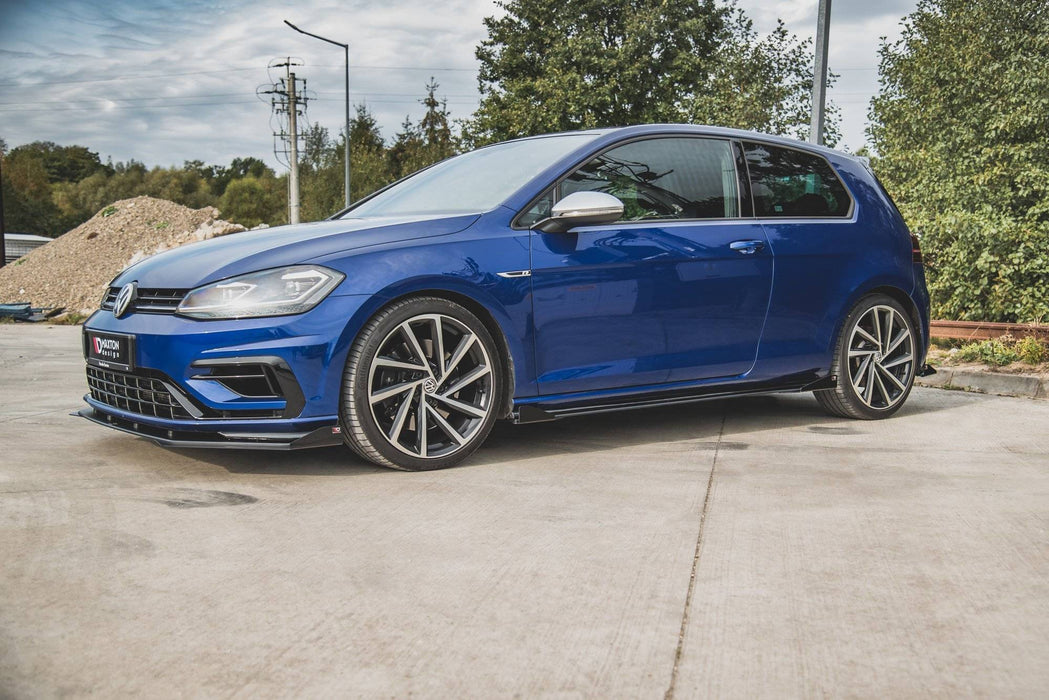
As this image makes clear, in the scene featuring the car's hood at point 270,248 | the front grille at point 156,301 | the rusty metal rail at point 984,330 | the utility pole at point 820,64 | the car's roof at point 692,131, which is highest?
the utility pole at point 820,64

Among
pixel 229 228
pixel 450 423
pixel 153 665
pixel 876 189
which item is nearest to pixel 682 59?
pixel 229 228

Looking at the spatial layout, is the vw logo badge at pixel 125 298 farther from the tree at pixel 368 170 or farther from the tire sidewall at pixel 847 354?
the tree at pixel 368 170

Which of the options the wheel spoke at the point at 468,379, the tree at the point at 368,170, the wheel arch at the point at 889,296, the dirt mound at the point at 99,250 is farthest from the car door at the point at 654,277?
the tree at the point at 368,170

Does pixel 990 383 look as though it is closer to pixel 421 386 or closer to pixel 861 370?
pixel 861 370

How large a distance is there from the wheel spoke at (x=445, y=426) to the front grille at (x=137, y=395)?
3.48ft

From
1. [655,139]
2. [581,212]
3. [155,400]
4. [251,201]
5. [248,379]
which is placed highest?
[251,201]

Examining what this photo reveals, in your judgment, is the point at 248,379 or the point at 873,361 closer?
the point at 248,379

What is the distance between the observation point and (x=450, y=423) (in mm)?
5035

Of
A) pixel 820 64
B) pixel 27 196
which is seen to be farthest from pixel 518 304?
pixel 27 196

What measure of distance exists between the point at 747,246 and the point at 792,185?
720 millimetres

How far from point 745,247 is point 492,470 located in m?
1.94

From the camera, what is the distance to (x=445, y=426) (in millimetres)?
4898

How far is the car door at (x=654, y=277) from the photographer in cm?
512

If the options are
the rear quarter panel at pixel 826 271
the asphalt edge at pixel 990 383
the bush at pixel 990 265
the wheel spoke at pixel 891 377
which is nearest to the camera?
the rear quarter panel at pixel 826 271
